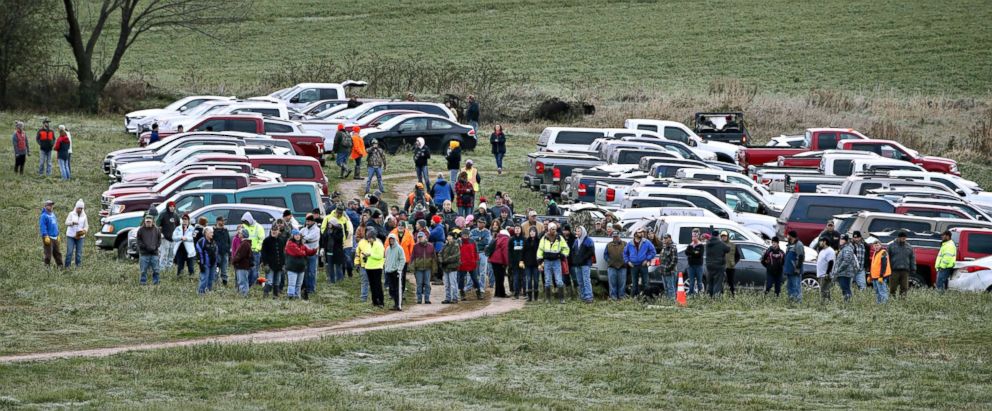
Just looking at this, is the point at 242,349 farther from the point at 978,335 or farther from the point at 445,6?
the point at 445,6

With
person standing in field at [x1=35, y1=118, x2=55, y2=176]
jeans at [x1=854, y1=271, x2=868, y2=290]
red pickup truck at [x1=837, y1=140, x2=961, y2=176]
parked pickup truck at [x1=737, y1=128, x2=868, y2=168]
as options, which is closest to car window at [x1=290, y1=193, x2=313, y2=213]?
jeans at [x1=854, y1=271, x2=868, y2=290]

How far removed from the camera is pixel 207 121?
40.2m

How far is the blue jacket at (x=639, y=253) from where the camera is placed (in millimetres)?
24125

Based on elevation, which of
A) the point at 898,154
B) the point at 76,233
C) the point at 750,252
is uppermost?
the point at 898,154

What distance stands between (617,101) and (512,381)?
41921 millimetres

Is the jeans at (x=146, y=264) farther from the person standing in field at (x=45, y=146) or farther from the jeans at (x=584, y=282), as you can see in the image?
the person standing in field at (x=45, y=146)

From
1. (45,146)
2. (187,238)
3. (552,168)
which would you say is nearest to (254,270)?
(187,238)

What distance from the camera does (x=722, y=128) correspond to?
4716 centimetres

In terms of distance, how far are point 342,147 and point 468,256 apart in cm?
1443

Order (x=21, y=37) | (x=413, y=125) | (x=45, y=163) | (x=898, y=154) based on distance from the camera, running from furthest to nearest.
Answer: (x=21, y=37) < (x=413, y=125) < (x=898, y=154) < (x=45, y=163)

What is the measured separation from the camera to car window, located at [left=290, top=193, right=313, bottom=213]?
28.7 meters

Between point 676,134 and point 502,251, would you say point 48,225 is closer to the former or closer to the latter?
point 502,251

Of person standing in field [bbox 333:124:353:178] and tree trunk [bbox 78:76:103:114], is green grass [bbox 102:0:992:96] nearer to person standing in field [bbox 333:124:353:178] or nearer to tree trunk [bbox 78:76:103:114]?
tree trunk [bbox 78:76:103:114]

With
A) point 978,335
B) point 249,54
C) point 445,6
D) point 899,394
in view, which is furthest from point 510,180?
point 445,6
